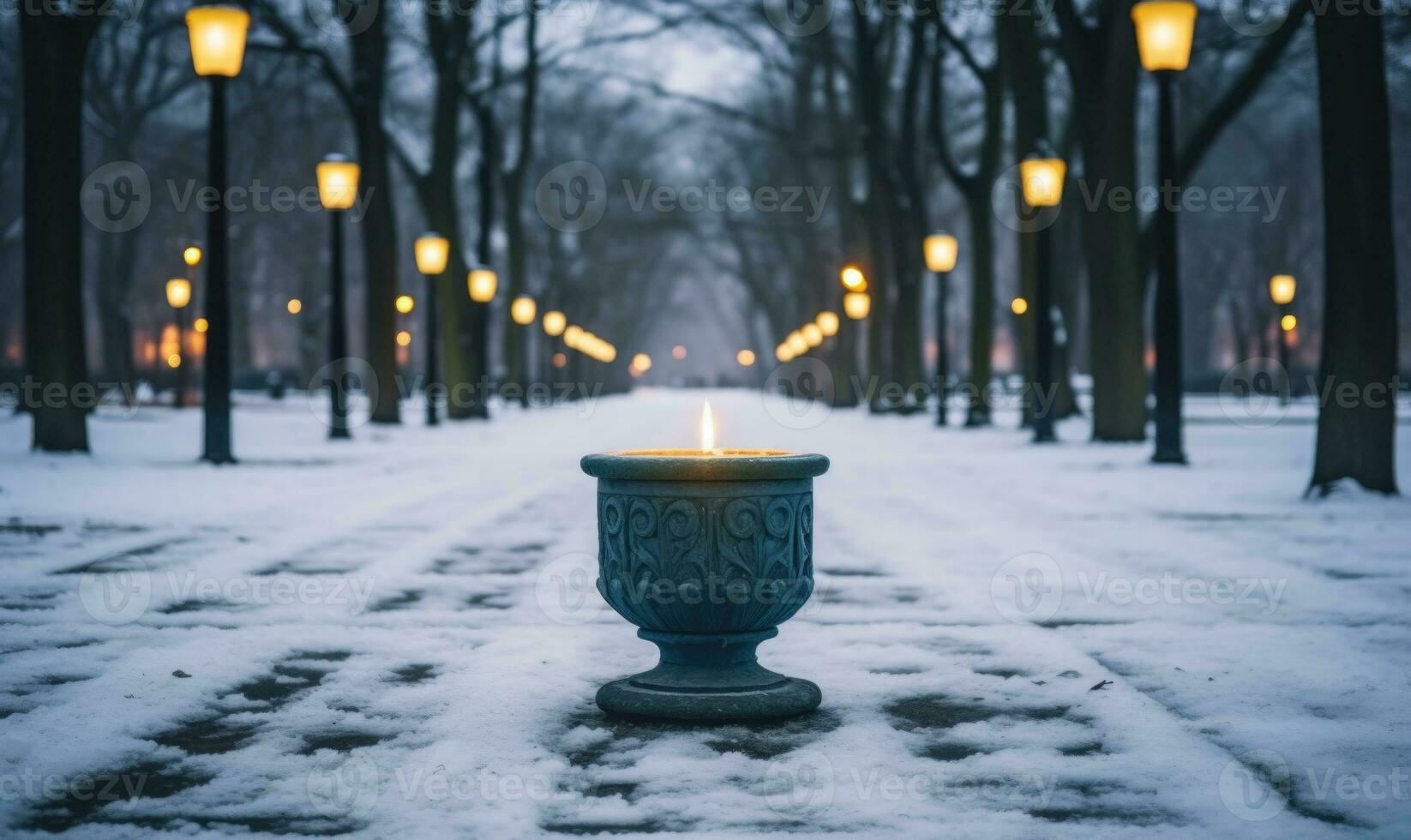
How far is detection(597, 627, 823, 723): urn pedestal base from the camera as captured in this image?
18.6 ft

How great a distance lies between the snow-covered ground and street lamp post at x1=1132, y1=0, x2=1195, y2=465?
3832mm

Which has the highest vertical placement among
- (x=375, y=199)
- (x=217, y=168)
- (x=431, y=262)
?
(x=375, y=199)

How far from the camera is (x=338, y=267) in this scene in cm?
2534

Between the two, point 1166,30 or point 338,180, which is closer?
point 1166,30

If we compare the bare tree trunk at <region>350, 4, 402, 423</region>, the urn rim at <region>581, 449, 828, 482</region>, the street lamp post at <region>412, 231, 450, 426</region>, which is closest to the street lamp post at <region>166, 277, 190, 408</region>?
the street lamp post at <region>412, 231, 450, 426</region>

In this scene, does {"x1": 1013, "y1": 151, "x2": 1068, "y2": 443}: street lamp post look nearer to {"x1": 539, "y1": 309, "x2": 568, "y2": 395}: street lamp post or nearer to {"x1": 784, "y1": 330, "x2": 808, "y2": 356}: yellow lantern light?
{"x1": 539, "y1": 309, "x2": 568, "y2": 395}: street lamp post

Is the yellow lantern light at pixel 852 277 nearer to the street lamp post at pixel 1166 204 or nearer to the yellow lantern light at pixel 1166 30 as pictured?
the street lamp post at pixel 1166 204

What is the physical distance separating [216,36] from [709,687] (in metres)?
13.5

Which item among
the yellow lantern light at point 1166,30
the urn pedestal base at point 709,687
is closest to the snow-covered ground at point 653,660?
the urn pedestal base at point 709,687

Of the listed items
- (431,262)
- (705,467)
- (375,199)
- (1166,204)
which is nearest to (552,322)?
(431,262)

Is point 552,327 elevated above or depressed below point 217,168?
below

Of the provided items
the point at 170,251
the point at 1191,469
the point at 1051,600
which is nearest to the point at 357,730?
the point at 1051,600

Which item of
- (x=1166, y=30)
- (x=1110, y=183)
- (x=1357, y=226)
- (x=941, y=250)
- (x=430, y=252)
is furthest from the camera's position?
(x=430, y=252)

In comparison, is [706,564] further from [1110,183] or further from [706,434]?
[1110,183]
